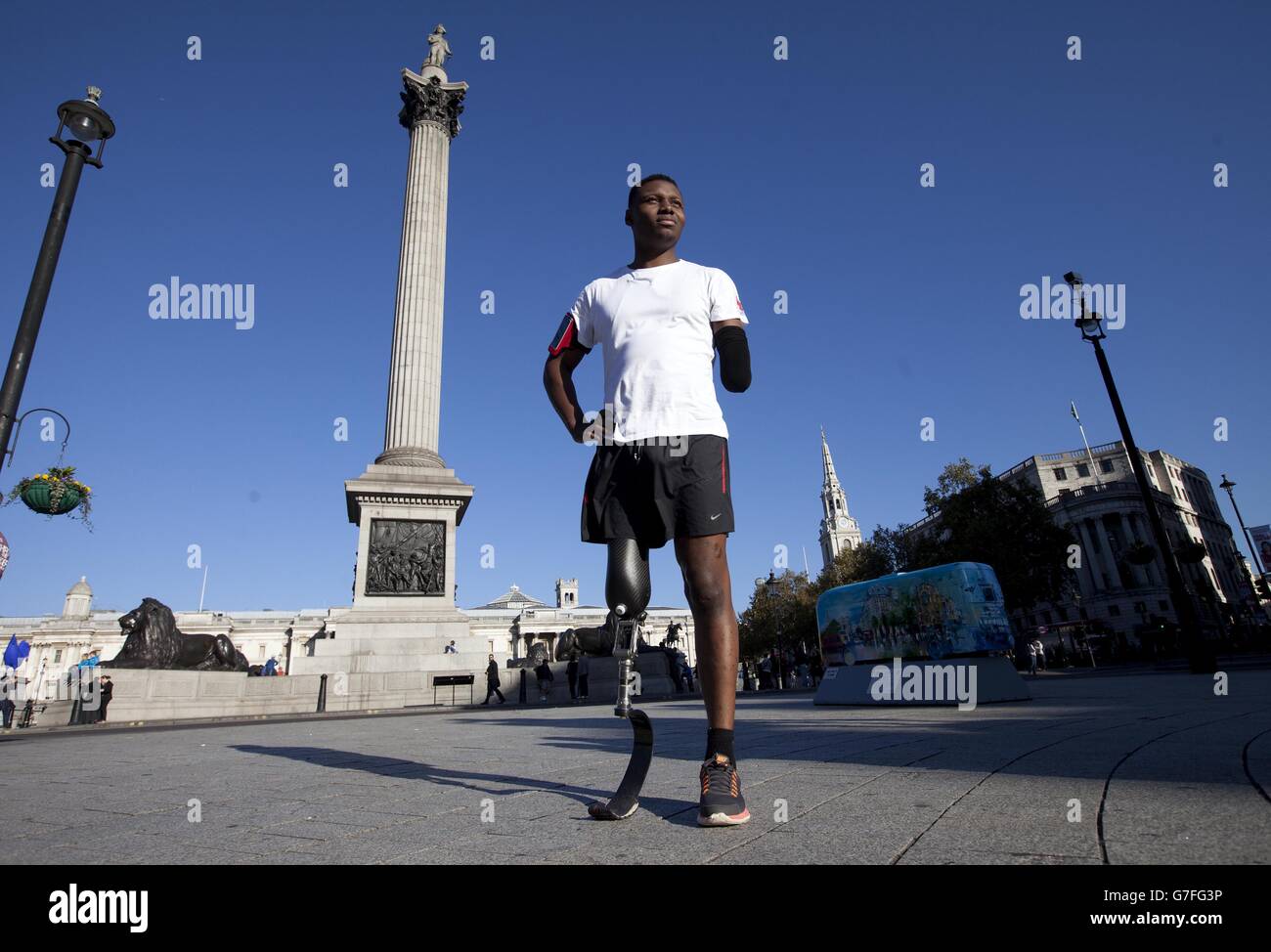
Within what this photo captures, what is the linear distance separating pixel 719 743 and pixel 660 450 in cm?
120

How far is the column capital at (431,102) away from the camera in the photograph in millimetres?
28531

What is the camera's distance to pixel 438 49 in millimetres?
30281

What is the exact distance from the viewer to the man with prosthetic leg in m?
2.87

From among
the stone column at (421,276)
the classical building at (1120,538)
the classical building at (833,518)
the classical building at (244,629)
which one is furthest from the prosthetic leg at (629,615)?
the classical building at (833,518)

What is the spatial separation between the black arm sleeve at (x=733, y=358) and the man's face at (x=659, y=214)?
0.60 metres

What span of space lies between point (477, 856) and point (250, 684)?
66.3 ft

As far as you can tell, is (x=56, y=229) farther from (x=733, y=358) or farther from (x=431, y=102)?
(x=431, y=102)

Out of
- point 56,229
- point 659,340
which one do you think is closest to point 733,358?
point 659,340

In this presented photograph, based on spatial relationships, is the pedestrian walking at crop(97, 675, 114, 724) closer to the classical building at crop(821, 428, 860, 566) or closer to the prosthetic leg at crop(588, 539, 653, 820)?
the prosthetic leg at crop(588, 539, 653, 820)
